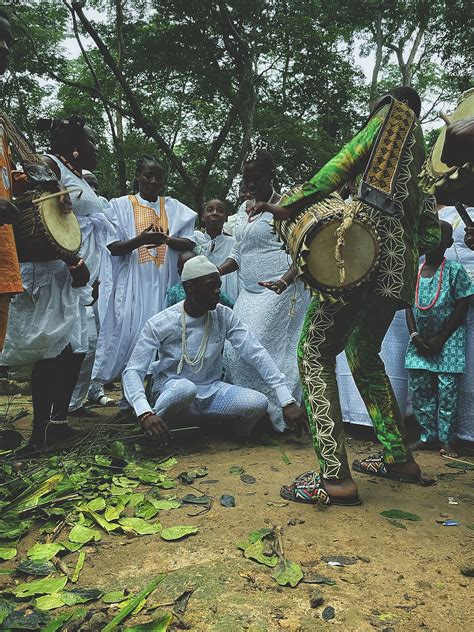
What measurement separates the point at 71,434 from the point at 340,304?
2.18 metres

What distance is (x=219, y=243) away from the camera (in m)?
5.54

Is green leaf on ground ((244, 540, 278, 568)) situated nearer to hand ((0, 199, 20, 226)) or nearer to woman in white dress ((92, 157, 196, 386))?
hand ((0, 199, 20, 226))

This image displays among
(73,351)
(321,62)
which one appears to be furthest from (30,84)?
(73,351)

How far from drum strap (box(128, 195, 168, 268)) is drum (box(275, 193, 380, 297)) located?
8.20ft

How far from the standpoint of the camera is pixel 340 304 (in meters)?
2.52

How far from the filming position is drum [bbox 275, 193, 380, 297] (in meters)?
2.41

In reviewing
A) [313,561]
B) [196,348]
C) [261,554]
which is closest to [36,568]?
[261,554]

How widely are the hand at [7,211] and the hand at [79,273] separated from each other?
935mm

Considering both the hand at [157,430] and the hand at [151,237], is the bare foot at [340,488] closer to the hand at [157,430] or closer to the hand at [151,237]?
the hand at [157,430]

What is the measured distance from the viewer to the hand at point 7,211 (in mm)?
2516

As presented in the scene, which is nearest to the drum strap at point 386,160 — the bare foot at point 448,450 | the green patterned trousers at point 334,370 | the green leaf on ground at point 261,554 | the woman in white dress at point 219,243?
the green patterned trousers at point 334,370

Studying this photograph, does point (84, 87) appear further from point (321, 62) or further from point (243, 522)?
point (243, 522)

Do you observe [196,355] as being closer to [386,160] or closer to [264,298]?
[264,298]

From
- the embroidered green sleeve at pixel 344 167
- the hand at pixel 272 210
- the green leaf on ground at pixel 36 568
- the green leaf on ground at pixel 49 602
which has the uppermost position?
the embroidered green sleeve at pixel 344 167
